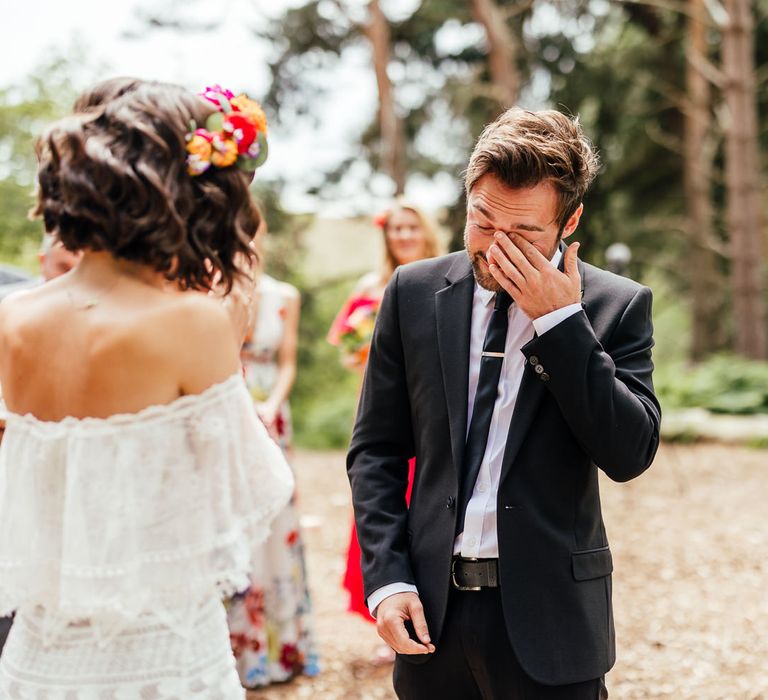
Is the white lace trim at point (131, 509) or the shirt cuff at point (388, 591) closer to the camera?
the white lace trim at point (131, 509)

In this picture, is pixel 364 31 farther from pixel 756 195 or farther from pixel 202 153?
pixel 202 153

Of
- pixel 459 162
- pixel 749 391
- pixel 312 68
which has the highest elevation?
pixel 312 68

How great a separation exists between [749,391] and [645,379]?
12224 millimetres

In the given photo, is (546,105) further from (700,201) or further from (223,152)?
(223,152)

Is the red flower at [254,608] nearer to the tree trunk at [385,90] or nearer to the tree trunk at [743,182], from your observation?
the tree trunk at [385,90]

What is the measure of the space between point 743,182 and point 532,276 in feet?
44.6

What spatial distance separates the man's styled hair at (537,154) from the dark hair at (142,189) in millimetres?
718

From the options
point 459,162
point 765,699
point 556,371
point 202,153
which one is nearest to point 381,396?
point 556,371

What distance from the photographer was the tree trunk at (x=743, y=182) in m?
13.9

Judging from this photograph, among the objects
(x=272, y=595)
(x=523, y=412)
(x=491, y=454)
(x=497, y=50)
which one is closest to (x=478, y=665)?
(x=491, y=454)

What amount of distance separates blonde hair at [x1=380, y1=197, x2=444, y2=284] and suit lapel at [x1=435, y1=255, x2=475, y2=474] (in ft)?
9.15

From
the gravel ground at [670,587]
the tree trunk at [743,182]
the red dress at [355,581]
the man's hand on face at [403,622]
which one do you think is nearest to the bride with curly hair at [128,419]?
the man's hand on face at [403,622]

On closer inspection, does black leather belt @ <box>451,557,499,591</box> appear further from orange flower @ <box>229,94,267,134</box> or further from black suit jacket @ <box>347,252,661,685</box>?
orange flower @ <box>229,94,267,134</box>

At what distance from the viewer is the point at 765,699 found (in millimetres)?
4574
